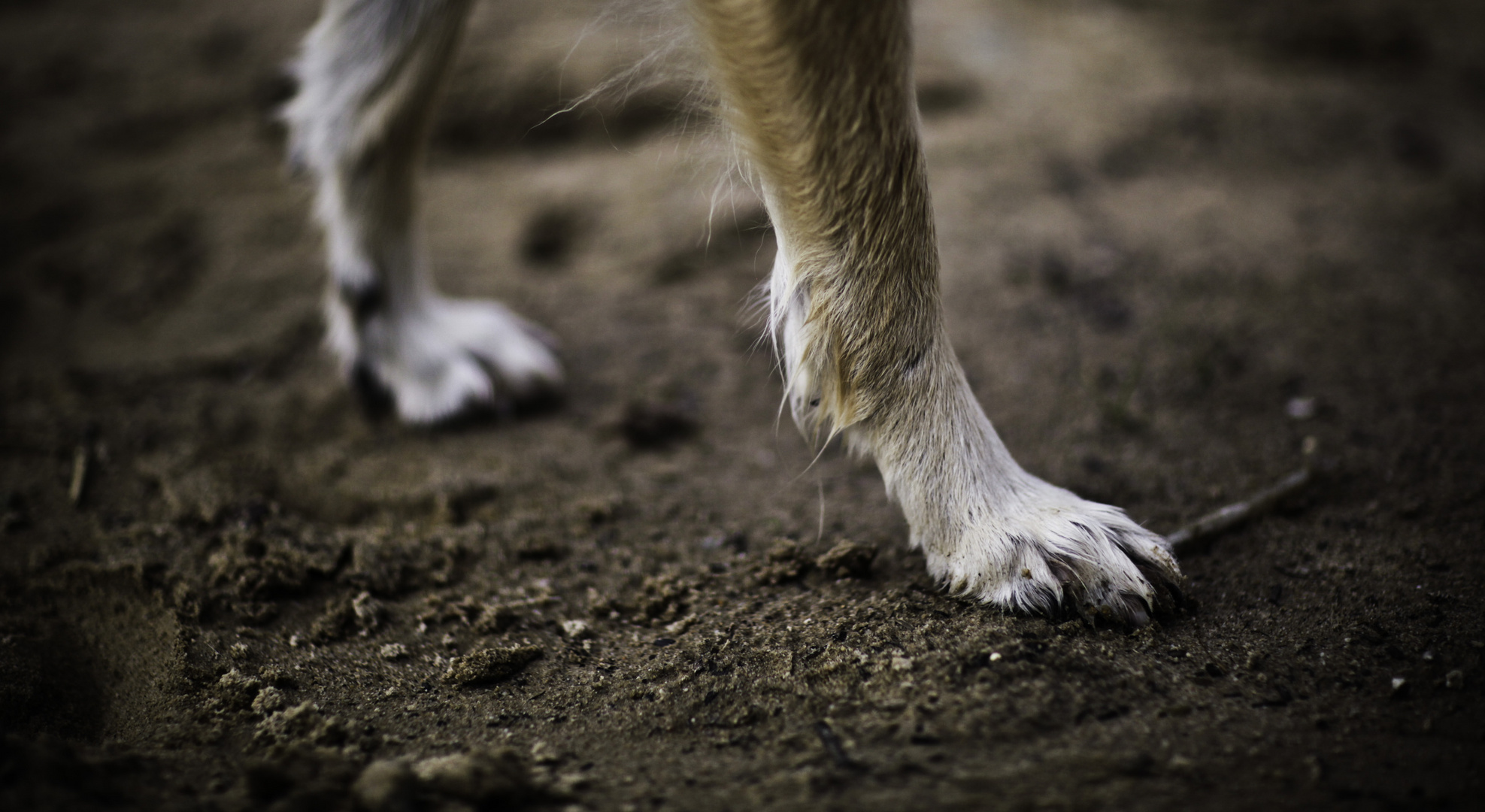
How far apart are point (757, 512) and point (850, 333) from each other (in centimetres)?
61

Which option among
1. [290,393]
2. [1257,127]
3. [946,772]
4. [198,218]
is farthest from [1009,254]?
[198,218]

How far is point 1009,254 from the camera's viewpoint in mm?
2949

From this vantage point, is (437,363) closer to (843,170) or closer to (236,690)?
(236,690)

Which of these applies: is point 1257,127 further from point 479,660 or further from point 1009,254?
point 479,660

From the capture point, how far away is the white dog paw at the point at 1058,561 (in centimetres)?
145

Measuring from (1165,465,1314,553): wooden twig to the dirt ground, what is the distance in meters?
0.03

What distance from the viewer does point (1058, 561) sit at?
1.48 metres

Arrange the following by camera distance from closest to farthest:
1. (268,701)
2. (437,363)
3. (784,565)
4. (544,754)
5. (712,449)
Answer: (544,754), (268,701), (784,565), (712,449), (437,363)

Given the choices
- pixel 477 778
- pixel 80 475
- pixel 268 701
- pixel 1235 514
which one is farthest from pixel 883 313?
pixel 80 475

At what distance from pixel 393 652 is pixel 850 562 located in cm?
87

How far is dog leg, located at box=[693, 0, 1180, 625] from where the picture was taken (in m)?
1.41

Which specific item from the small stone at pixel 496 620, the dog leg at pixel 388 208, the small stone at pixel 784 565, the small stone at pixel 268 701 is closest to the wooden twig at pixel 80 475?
the dog leg at pixel 388 208

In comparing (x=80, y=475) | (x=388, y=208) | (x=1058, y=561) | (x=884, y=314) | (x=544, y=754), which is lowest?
(x=544, y=754)

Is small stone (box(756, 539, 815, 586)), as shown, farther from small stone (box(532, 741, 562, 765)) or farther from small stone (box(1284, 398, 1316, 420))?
small stone (box(1284, 398, 1316, 420))
